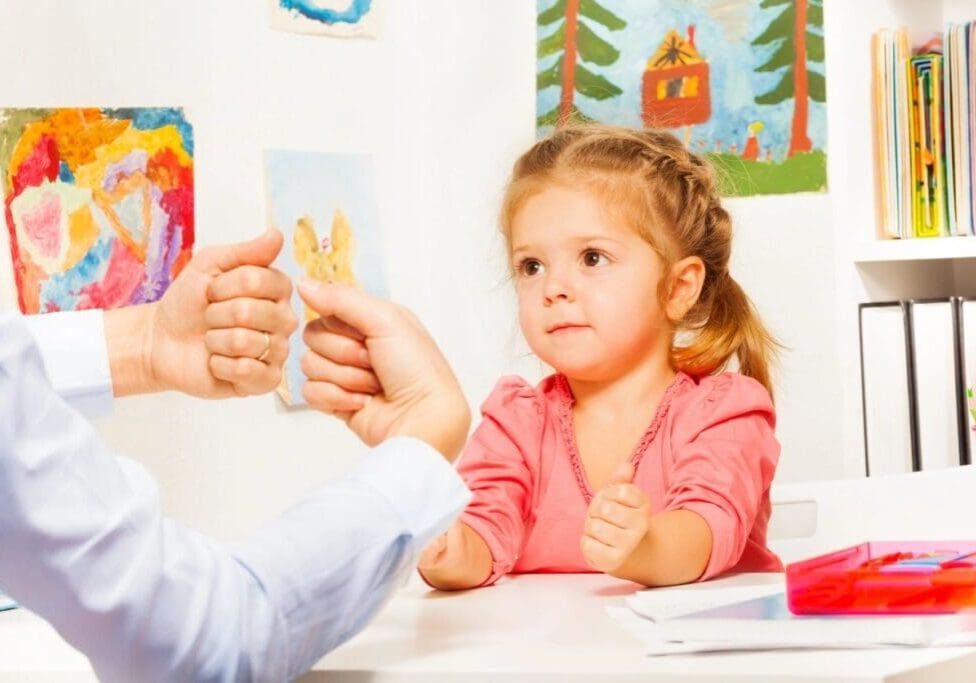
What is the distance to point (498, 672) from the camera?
695 mm

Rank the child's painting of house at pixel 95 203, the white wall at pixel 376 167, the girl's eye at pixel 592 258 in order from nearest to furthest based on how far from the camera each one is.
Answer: the girl's eye at pixel 592 258
the child's painting of house at pixel 95 203
the white wall at pixel 376 167

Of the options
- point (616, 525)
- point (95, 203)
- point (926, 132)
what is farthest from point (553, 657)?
point (926, 132)

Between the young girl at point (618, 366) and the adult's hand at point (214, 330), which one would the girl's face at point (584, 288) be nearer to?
the young girl at point (618, 366)

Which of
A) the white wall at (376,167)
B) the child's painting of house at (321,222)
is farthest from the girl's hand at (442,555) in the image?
the child's painting of house at (321,222)

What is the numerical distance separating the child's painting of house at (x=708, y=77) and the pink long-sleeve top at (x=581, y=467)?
103 centimetres

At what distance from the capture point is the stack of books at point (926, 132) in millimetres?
2133

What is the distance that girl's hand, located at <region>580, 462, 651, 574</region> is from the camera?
95 cm

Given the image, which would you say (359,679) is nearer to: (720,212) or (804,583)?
(804,583)

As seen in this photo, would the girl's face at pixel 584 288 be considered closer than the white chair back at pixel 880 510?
Yes

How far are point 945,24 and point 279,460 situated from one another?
53.7 inches

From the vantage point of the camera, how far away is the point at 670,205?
133 centimetres

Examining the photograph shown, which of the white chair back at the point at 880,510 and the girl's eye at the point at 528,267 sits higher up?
the girl's eye at the point at 528,267

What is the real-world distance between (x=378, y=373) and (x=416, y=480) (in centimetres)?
16

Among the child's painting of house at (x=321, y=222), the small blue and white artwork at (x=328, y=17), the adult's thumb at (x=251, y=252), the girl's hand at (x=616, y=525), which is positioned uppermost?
the small blue and white artwork at (x=328, y=17)
